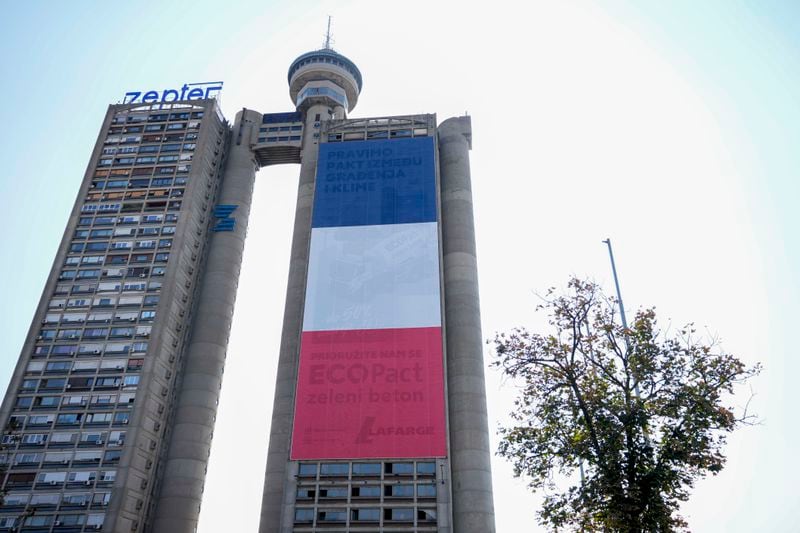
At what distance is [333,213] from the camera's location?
10381 centimetres

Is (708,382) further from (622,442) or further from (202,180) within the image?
(202,180)

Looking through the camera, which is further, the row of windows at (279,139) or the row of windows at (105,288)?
the row of windows at (279,139)

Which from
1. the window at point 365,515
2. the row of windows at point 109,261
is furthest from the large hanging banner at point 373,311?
the row of windows at point 109,261

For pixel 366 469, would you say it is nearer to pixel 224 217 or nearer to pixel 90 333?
pixel 90 333

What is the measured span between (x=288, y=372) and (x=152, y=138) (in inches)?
2158

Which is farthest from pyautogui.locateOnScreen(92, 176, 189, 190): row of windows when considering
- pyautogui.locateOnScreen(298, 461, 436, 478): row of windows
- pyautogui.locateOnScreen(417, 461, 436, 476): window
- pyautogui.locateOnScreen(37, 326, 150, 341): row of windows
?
pyautogui.locateOnScreen(417, 461, 436, 476): window

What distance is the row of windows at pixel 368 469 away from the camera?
80.2 m

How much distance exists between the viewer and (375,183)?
348 ft

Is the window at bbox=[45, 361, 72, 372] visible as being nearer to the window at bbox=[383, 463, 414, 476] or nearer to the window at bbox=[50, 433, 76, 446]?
the window at bbox=[50, 433, 76, 446]

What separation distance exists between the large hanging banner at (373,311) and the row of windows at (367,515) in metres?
6.73

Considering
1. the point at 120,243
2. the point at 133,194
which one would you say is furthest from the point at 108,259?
the point at 133,194

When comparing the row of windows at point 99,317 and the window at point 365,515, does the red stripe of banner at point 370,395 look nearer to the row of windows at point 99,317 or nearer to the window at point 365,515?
the window at point 365,515

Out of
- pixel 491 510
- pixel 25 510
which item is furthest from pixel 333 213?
pixel 25 510

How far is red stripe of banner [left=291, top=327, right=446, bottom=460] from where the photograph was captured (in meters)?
82.2
